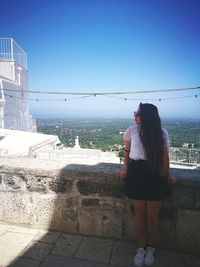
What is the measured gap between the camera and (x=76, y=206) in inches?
92.0

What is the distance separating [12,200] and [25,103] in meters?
22.2

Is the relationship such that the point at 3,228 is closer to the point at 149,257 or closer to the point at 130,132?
the point at 149,257

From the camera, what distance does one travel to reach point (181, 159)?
19484 millimetres

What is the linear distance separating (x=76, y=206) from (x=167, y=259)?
3.15 ft

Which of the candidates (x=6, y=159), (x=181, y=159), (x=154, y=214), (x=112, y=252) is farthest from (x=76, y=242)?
(x=181, y=159)

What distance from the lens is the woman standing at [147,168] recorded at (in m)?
1.89

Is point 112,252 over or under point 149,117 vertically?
under

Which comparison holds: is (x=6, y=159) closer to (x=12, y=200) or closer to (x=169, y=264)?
(x=12, y=200)

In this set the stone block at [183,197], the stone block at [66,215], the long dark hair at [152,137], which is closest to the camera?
the long dark hair at [152,137]

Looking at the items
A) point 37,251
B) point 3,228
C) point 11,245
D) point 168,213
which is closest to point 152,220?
point 168,213

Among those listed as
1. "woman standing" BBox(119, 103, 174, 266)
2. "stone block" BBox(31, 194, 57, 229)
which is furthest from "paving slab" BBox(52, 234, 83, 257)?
"woman standing" BBox(119, 103, 174, 266)

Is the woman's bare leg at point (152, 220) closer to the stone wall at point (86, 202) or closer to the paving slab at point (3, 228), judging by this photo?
the stone wall at point (86, 202)

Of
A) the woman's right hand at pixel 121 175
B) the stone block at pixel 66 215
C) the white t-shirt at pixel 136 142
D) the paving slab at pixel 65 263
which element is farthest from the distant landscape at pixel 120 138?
the paving slab at pixel 65 263

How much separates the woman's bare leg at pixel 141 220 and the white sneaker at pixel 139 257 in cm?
4
